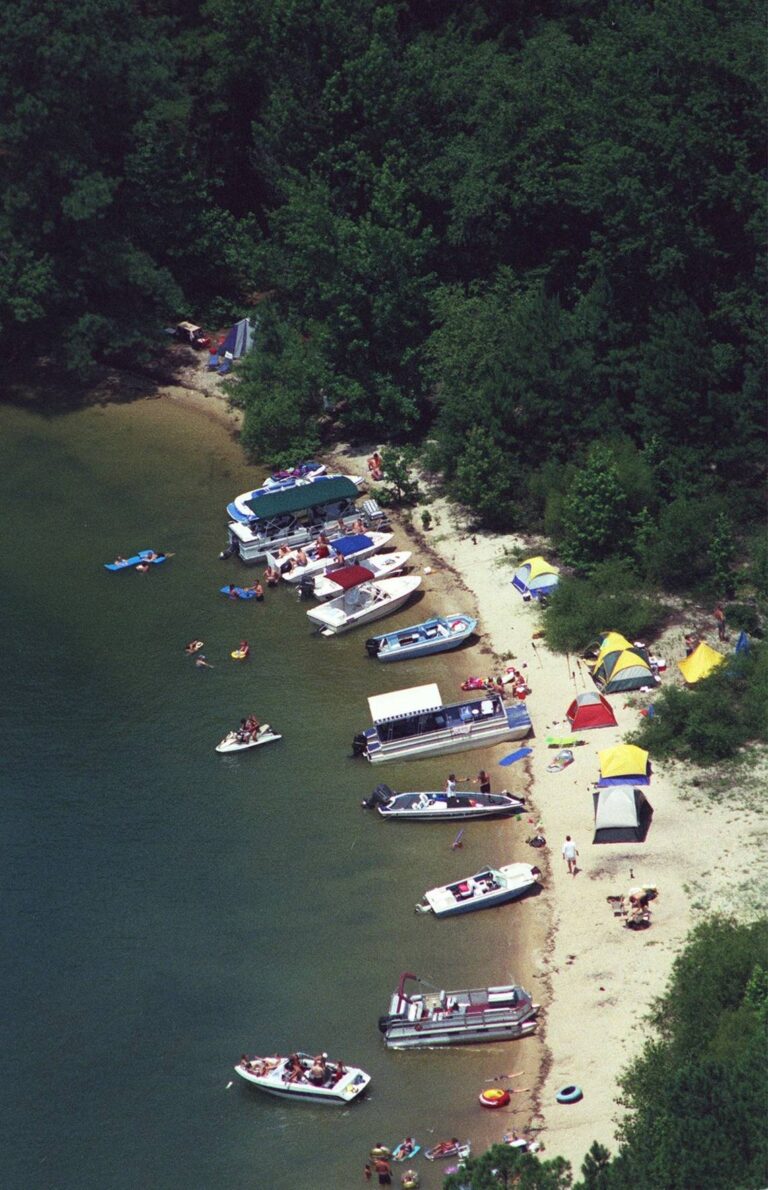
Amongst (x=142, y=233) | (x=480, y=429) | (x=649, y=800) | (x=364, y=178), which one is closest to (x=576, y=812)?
(x=649, y=800)

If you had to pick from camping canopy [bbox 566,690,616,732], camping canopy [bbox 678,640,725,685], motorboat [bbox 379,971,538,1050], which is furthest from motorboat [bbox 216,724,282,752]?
motorboat [bbox 379,971,538,1050]

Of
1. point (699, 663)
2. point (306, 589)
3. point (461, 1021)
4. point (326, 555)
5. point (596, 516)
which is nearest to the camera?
point (461, 1021)

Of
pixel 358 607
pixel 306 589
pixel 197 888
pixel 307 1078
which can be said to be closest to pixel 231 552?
pixel 306 589

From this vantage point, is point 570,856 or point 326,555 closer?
point 570,856

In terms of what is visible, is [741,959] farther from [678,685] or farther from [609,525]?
[609,525]

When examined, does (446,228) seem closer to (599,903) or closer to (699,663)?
(699,663)

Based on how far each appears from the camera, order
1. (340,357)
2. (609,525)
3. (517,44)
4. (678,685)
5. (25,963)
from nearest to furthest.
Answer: (25,963), (678,685), (609,525), (340,357), (517,44)
